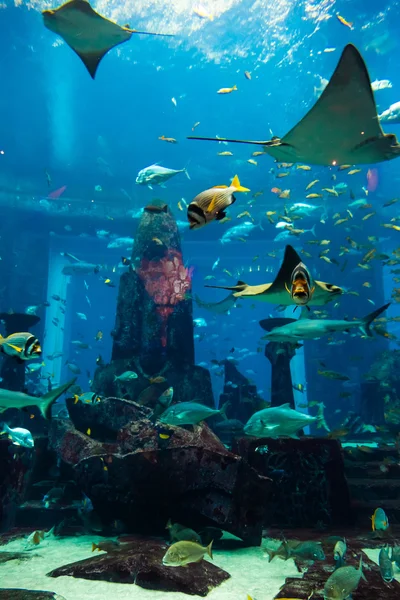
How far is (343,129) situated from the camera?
3266mm

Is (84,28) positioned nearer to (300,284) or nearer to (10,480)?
(300,284)

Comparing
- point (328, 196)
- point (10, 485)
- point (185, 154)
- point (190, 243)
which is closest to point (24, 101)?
point (185, 154)

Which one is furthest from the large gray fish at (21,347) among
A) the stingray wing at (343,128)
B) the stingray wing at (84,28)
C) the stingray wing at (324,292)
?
the stingray wing at (84,28)

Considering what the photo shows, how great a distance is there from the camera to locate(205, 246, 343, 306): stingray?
2951 millimetres

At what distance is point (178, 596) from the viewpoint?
128 inches

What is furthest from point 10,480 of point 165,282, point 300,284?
point 165,282

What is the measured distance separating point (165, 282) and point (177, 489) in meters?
7.35

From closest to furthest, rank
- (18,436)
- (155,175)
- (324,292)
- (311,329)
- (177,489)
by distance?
(324,292) → (311,329) → (177,489) → (18,436) → (155,175)

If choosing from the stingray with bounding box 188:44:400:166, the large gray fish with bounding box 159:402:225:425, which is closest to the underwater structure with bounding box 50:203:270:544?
the large gray fish with bounding box 159:402:225:425

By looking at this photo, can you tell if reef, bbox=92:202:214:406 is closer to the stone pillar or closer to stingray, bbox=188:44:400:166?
the stone pillar

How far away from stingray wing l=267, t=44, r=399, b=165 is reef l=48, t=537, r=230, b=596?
4.23 metres

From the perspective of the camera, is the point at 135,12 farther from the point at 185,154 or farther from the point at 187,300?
the point at 187,300

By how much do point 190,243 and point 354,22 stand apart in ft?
67.1

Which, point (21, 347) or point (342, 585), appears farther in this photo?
point (21, 347)
